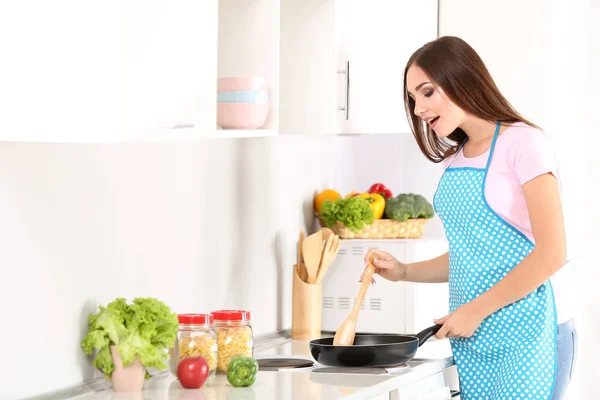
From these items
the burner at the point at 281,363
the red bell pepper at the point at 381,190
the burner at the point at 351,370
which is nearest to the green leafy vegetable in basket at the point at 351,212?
the red bell pepper at the point at 381,190

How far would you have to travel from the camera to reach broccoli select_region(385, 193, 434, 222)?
3.52 meters

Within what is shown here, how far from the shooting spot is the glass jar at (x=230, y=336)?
253cm

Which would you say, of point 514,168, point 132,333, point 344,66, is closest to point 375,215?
point 344,66

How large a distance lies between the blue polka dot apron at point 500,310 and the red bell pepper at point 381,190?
104 cm

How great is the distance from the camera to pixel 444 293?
3.64 m

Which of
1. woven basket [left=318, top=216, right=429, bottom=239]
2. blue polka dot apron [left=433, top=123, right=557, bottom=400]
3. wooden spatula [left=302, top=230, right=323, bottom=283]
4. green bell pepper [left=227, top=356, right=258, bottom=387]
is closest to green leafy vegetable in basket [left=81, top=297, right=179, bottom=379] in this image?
green bell pepper [left=227, top=356, right=258, bottom=387]

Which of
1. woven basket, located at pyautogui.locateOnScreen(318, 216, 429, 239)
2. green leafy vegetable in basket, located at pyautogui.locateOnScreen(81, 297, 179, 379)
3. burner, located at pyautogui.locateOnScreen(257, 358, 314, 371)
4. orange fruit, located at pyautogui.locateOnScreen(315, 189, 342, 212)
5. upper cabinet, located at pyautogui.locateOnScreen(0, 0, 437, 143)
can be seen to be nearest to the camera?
upper cabinet, located at pyautogui.locateOnScreen(0, 0, 437, 143)

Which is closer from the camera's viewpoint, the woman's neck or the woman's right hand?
the woman's neck

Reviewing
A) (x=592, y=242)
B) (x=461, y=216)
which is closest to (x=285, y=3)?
(x=461, y=216)

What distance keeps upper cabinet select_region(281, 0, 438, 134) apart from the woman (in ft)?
1.06

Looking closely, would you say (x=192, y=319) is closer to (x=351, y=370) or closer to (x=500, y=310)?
(x=351, y=370)

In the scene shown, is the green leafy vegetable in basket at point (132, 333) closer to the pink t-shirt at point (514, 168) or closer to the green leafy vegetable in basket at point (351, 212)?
the pink t-shirt at point (514, 168)

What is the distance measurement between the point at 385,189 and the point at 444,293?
1.39 feet

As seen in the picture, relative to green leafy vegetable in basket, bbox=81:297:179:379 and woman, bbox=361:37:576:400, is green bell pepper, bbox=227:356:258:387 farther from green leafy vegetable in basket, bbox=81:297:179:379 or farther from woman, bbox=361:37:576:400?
woman, bbox=361:37:576:400
